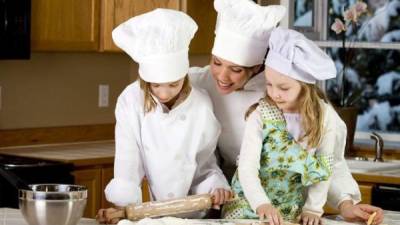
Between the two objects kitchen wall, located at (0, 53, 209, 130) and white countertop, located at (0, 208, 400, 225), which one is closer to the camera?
white countertop, located at (0, 208, 400, 225)

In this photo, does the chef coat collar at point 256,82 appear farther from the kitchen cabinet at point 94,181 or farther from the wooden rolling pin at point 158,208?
the kitchen cabinet at point 94,181

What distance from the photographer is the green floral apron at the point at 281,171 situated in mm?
2553

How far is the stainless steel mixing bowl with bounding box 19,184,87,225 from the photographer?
224 centimetres

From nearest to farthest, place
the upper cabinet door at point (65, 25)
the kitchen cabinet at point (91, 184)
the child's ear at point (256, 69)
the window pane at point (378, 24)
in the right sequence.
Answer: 1. the child's ear at point (256, 69)
2. the kitchen cabinet at point (91, 184)
3. the upper cabinet door at point (65, 25)
4. the window pane at point (378, 24)

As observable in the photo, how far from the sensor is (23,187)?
7.57 feet

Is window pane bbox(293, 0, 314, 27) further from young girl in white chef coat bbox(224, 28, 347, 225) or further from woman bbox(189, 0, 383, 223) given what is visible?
young girl in white chef coat bbox(224, 28, 347, 225)

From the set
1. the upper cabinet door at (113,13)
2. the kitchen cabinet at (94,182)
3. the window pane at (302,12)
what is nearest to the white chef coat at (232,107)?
the kitchen cabinet at (94,182)

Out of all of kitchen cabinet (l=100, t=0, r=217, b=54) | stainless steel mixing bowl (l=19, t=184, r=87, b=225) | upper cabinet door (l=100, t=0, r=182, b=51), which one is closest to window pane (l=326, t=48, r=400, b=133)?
kitchen cabinet (l=100, t=0, r=217, b=54)

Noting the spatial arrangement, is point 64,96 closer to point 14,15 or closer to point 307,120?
point 14,15

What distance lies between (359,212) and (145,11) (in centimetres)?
252

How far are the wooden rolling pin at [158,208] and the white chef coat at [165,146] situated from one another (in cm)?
23

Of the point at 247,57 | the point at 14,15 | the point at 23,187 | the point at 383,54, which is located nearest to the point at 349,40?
the point at 383,54

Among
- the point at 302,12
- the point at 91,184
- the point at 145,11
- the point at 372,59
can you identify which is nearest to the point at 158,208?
the point at 91,184

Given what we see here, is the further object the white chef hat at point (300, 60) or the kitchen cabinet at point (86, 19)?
the kitchen cabinet at point (86, 19)
